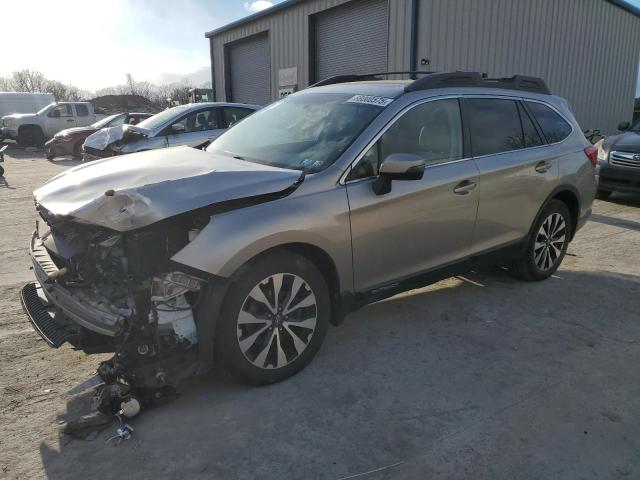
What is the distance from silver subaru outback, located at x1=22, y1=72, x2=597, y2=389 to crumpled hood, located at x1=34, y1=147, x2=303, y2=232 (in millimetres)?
11

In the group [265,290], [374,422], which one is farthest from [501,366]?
[265,290]

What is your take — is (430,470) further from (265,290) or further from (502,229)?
(502,229)

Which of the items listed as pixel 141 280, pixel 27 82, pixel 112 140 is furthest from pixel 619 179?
pixel 27 82

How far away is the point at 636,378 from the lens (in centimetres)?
333

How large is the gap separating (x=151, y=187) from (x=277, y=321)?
1.07 metres

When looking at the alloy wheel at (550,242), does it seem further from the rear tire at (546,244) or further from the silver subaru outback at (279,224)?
the silver subaru outback at (279,224)

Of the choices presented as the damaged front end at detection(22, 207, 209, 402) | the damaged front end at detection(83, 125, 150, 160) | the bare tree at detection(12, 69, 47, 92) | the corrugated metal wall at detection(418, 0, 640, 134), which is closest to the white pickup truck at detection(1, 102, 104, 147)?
the damaged front end at detection(83, 125, 150, 160)

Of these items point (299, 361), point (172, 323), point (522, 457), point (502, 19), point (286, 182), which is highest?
point (502, 19)

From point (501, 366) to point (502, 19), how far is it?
11.6 m

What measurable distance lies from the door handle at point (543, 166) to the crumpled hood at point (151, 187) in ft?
8.37

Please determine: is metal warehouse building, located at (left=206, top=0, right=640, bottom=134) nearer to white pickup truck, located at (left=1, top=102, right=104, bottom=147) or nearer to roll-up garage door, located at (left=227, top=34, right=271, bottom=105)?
roll-up garage door, located at (left=227, top=34, right=271, bottom=105)

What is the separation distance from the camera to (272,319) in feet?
9.92

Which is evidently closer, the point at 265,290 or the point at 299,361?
the point at 265,290

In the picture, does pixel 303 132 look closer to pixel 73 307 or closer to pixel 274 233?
pixel 274 233
